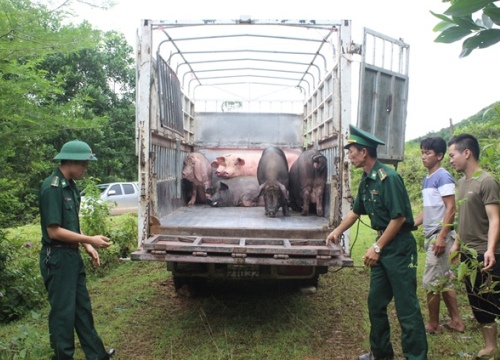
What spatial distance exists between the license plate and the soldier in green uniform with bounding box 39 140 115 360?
1.19 m

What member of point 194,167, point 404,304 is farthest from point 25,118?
point 404,304

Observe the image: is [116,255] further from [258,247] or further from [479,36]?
[479,36]

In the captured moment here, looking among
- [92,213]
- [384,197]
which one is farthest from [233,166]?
[384,197]

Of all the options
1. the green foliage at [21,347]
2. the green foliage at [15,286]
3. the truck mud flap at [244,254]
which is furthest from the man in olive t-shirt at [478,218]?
the green foliage at [15,286]

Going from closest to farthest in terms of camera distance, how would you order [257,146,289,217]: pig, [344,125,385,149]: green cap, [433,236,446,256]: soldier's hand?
1. [344,125,385,149]: green cap
2. [433,236,446,256]: soldier's hand
3. [257,146,289,217]: pig

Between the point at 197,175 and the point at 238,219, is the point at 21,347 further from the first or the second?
the point at 197,175

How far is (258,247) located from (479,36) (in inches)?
101

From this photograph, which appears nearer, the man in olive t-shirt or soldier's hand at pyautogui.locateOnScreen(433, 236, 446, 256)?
the man in olive t-shirt

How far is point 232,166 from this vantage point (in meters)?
6.67

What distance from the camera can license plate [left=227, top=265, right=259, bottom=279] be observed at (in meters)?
4.00

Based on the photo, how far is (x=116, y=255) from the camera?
7.14m

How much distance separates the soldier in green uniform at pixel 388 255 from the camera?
3297mm

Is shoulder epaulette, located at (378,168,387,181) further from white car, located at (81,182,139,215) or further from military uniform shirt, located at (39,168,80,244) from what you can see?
white car, located at (81,182,139,215)

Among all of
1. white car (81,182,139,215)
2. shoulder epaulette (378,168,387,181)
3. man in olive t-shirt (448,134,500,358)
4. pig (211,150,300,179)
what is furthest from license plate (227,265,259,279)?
white car (81,182,139,215)
